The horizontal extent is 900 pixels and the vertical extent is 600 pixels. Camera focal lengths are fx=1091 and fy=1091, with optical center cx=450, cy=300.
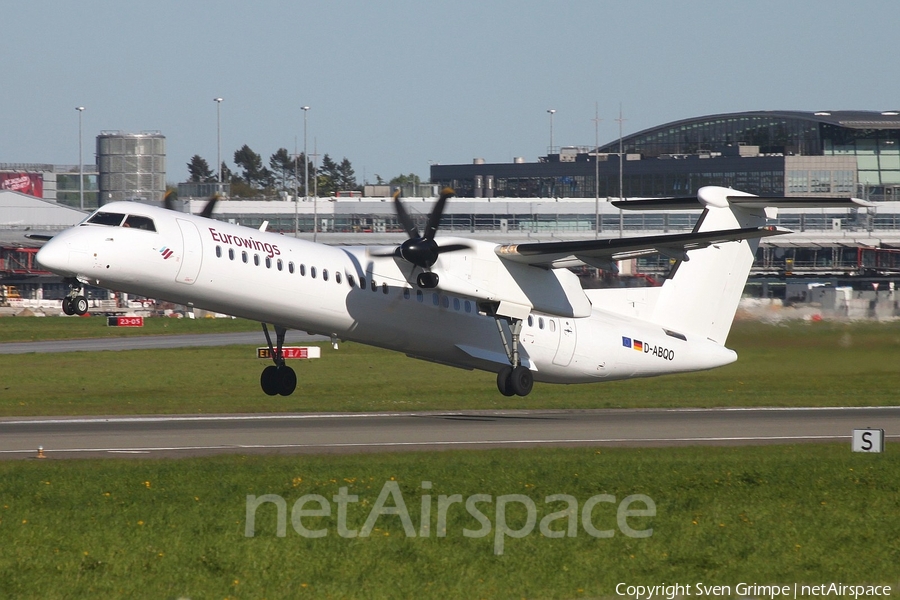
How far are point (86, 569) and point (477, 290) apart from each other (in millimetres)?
15369

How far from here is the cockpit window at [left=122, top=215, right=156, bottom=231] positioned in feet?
80.5

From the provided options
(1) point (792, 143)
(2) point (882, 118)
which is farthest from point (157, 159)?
(2) point (882, 118)

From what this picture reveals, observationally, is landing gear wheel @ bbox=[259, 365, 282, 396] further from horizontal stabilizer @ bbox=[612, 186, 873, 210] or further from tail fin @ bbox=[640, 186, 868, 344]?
tail fin @ bbox=[640, 186, 868, 344]

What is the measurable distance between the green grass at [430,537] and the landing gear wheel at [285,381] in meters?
6.52

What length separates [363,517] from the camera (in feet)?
59.3

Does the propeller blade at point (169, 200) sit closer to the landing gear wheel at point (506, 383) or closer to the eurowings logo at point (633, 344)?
the landing gear wheel at point (506, 383)

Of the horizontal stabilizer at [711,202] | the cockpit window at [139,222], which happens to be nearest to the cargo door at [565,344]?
the horizontal stabilizer at [711,202]

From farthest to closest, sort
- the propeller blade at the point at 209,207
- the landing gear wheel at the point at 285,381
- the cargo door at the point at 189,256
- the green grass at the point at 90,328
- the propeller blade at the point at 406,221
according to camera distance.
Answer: the green grass at the point at 90,328 < the landing gear wheel at the point at 285,381 < the propeller blade at the point at 209,207 < the propeller blade at the point at 406,221 < the cargo door at the point at 189,256

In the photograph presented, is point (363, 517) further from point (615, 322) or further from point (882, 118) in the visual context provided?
point (882, 118)

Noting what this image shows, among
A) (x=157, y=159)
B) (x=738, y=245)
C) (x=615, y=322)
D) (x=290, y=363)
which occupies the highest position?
(x=157, y=159)

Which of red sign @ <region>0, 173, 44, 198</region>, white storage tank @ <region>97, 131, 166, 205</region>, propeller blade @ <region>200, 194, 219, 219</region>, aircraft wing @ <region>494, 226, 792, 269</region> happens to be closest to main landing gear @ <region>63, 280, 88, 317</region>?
propeller blade @ <region>200, 194, 219, 219</region>

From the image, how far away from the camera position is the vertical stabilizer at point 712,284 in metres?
33.7

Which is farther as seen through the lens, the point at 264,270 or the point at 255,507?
the point at 264,270

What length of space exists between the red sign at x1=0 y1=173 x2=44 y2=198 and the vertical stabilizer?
375ft
